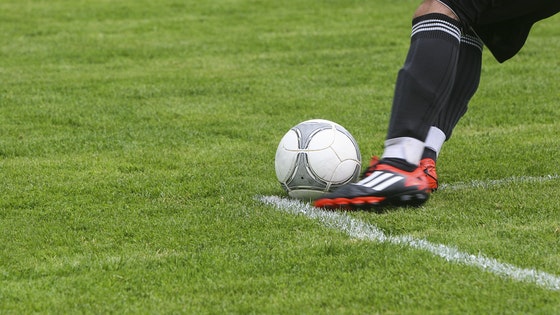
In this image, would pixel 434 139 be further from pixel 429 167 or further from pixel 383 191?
pixel 383 191

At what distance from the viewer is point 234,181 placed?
4.89 metres

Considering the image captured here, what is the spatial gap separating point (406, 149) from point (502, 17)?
0.76 m

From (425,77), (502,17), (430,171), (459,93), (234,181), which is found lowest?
(234,181)

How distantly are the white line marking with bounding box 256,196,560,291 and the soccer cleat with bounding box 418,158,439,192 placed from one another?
2.01 ft

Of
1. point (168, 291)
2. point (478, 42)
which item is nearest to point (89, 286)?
point (168, 291)

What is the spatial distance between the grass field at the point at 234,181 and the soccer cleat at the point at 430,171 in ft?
0.26

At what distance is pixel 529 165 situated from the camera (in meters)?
5.09

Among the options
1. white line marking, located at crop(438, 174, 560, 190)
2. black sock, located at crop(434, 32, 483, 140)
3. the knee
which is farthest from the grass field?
the knee

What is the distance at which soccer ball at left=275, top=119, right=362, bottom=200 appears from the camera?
4426 mm

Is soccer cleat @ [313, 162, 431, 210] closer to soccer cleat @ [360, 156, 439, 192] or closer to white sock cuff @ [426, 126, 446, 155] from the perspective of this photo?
soccer cleat @ [360, 156, 439, 192]

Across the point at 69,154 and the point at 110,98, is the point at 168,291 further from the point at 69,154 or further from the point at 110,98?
the point at 110,98

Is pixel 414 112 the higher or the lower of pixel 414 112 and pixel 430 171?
the higher

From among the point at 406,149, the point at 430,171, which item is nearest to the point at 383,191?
the point at 406,149

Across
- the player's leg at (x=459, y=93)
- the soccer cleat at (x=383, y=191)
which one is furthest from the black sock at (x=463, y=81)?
the soccer cleat at (x=383, y=191)
